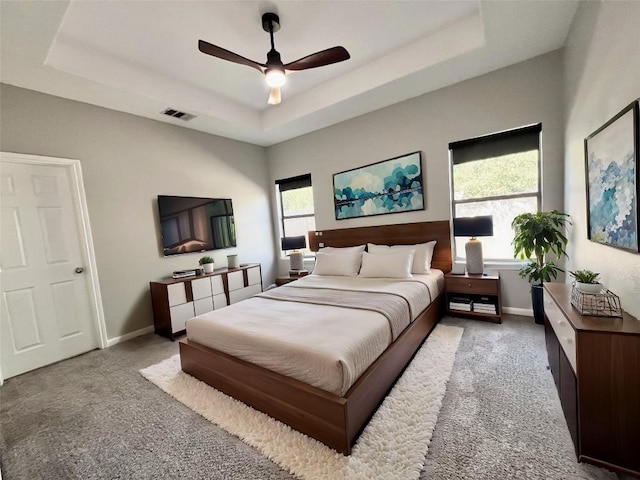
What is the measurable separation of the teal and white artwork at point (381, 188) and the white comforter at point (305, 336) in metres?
1.52

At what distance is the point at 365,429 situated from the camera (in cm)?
158

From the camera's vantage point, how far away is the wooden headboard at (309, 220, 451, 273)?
11.5 feet

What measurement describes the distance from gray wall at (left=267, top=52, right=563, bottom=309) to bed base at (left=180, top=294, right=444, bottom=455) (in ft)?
6.45

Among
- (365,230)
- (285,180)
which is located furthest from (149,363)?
(285,180)

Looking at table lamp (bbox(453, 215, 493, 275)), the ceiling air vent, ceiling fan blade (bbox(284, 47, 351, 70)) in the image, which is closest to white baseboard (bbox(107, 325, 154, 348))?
the ceiling air vent

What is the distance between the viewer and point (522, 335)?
2.62 m

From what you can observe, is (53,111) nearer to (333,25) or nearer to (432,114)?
(333,25)

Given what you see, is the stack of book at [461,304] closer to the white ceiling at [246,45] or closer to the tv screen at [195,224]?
the white ceiling at [246,45]

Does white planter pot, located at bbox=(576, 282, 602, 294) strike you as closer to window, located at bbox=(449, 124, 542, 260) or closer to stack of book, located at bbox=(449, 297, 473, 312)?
stack of book, located at bbox=(449, 297, 473, 312)

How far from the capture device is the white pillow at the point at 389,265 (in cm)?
317

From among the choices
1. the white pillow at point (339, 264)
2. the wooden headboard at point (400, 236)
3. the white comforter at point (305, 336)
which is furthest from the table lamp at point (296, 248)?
the white comforter at point (305, 336)

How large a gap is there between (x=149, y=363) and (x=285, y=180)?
11.7 feet

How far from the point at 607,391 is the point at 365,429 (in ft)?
3.92

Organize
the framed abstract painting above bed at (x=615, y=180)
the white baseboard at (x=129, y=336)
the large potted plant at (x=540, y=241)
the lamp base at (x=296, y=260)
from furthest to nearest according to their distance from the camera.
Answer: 1. the lamp base at (x=296, y=260)
2. the white baseboard at (x=129, y=336)
3. the large potted plant at (x=540, y=241)
4. the framed abstract painting above bed at (x=615, y=180)
